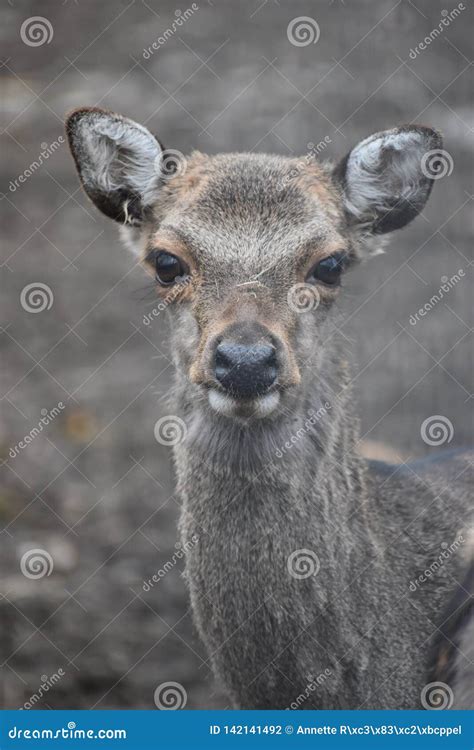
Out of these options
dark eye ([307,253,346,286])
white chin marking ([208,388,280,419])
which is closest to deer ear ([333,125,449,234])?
dark eye ([307,253,346,286])

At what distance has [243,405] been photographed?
3.82 metres

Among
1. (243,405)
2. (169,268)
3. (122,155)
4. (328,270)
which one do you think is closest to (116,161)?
(122,155)

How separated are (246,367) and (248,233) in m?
0.70

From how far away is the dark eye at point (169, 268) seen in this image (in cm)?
418

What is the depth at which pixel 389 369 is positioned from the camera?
21.0 feet

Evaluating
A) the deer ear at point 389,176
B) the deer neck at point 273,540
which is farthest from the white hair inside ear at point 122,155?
the deer neck at point 273,540

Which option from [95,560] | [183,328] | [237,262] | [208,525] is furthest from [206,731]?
[95,560]

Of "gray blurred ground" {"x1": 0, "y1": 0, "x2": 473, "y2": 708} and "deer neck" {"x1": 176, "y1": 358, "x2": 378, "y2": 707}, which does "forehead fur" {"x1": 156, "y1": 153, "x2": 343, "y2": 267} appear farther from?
"deer neck" {"x1": 176, "y1": 358, "x2": 378, "y2": 707}

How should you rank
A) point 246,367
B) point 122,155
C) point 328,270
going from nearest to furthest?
point 246,367 → point 328,270 → point 122,155

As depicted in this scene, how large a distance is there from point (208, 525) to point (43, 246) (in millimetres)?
4085

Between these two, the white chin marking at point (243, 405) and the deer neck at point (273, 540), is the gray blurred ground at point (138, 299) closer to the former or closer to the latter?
the deer neck at point (273, 540)

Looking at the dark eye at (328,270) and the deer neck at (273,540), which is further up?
the dark eye at (328,270)

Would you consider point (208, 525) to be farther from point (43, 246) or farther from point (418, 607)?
point (43, 246)

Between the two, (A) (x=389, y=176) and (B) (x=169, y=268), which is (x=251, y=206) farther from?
(A) (x=389, y=176)
